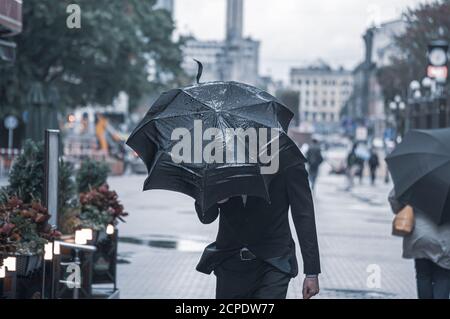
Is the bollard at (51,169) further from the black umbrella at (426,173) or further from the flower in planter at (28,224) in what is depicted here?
the black umbrella at (426,173)

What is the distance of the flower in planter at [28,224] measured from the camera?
8.56 m

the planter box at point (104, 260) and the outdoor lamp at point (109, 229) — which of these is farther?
the outdoor lamp at point (109, 229)

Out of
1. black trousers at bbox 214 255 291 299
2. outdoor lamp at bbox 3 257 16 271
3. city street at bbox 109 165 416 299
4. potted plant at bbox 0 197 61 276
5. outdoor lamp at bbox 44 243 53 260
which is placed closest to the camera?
black trousers at bbox 214 255 291 299

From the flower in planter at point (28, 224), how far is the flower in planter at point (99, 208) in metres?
2.59

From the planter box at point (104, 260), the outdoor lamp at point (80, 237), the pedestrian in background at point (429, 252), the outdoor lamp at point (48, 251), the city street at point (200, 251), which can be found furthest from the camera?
the city street at point (200, 251)

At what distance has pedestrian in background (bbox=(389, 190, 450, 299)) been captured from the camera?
30.3 ft

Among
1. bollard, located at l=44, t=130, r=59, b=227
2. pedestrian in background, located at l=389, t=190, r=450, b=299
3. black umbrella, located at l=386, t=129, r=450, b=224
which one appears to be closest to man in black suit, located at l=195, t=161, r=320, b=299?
bollard, located at l=44, t=130, r=59, b=227

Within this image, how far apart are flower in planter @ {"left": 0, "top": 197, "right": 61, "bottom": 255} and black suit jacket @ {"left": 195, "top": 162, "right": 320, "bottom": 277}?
2.58 m

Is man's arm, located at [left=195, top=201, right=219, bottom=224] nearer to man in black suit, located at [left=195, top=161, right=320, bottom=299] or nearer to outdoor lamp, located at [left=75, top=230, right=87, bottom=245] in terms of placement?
man in black suit, located at [left=195, top=161, right=320, bottom=299]

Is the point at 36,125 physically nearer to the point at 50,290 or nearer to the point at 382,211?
the point at 382,211

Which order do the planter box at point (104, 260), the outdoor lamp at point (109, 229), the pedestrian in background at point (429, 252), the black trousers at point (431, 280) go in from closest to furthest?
the pedestrian in background at point (429, 252) → the black trousers at point (431, 280) → the planter box at point (104, 260) → the outdoor lamp at point (109, 229)

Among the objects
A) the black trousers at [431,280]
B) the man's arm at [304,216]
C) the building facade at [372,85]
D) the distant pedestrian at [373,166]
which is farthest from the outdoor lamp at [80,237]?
the building facade at [372,85]

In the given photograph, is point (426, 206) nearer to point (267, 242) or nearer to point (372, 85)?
point (267, 242)

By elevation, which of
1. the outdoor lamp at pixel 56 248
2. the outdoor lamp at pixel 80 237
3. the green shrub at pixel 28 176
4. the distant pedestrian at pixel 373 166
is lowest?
the distant pedestrian at pixel 373 166
